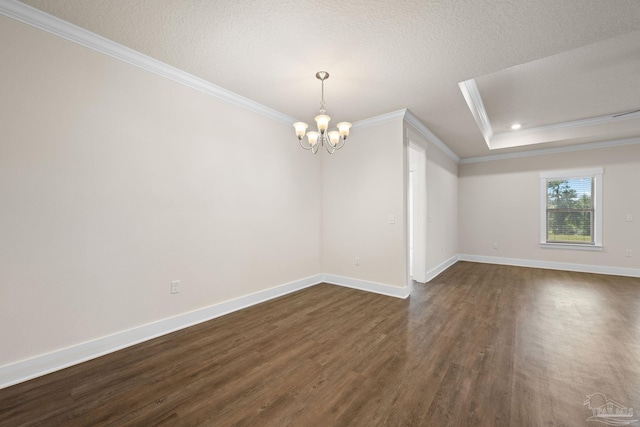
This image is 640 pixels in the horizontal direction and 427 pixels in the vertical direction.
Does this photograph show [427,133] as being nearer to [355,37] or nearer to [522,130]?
[522,130]

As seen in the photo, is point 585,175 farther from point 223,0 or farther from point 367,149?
point 223,0

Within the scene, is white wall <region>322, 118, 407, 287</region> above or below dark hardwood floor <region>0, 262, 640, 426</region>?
above

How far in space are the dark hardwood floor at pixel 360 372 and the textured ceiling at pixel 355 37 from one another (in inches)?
110

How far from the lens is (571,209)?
5629 mm

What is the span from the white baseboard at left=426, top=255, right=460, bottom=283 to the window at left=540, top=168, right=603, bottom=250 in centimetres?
190

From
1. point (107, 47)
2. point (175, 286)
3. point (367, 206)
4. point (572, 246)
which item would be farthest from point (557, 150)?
point (107, 47)

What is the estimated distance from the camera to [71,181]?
6.88ft

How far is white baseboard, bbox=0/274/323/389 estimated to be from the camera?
6.10 feet

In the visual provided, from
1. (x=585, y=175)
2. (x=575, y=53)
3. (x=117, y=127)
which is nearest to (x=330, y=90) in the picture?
(x=117, y=127)

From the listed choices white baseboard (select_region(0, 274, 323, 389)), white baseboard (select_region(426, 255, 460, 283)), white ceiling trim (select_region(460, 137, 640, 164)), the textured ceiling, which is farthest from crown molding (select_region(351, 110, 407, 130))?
white ceiling trim (select_region(460, 137, 640, 164))

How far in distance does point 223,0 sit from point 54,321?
9.20ft

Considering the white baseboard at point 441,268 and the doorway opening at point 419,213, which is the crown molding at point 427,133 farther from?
the white baseboard at point 441,268

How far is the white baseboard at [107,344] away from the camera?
1860 millimetres

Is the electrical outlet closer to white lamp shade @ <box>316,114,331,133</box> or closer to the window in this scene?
white lamp shade @ <box>316,114,331,133</box>
